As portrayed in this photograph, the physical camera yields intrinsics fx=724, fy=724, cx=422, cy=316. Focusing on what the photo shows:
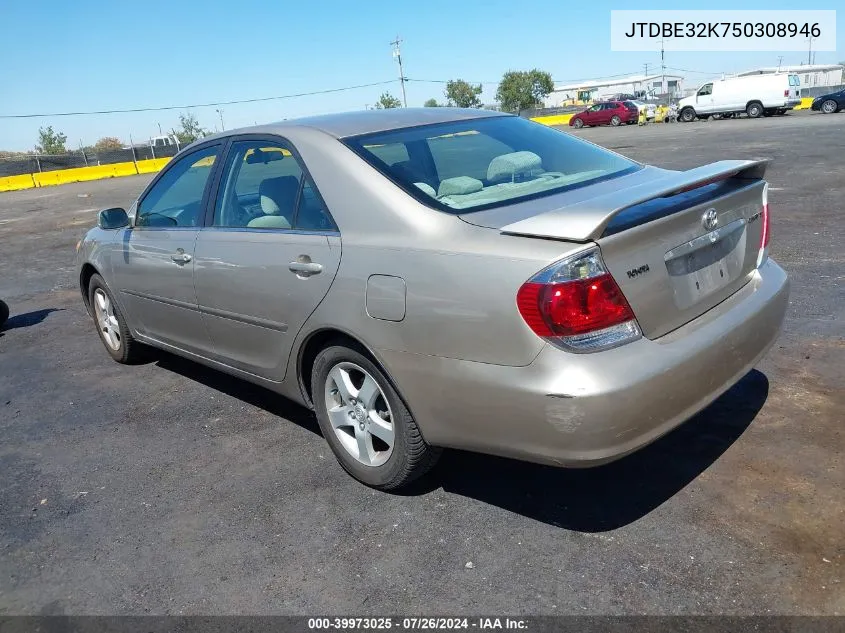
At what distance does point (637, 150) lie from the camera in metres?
22.0

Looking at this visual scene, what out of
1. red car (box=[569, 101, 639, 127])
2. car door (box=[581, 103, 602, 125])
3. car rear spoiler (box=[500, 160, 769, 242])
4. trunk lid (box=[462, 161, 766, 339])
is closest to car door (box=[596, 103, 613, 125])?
red car (box=[569, 101, 639, 127])

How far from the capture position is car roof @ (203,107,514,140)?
3521mm

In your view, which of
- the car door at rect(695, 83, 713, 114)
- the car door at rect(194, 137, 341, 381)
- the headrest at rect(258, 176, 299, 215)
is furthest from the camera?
the car door at rect(695, 83, 713, 114)

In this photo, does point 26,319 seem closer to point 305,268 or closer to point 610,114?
point 305,268

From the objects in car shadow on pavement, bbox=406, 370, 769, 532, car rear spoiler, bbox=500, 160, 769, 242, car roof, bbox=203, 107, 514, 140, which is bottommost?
car shadow on pavement, bbox=406, 370, 769, 532

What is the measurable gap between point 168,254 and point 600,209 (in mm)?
2694

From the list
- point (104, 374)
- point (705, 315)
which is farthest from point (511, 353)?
point (104, 374)

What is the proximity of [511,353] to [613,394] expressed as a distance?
1.21 ft

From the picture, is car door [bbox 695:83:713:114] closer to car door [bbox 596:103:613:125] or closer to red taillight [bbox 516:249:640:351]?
car door [bbox 596:103:613:125]

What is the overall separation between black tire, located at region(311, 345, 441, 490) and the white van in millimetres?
37949

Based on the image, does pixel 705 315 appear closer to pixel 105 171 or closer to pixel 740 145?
pixel 740 145

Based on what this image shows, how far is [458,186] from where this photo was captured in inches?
126

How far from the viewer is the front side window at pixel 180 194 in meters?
4.15

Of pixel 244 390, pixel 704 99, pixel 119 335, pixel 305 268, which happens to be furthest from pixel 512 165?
pixel 704 99
